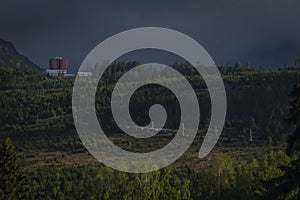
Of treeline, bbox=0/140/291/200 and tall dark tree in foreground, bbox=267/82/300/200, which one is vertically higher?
tall dark tree in foreground, bbox=267/82/300/200

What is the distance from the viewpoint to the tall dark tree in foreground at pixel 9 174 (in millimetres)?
50750

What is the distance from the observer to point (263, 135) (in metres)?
158

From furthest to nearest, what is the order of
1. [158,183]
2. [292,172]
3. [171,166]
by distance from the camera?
[171,166] → [158,183] → [292,172]

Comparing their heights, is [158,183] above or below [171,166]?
above

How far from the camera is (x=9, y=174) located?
50.9 metres

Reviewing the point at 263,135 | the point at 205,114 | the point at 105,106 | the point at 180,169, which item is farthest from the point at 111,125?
the point at 180,169

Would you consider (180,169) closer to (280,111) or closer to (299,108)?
(280,111)

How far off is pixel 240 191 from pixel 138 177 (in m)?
10.3

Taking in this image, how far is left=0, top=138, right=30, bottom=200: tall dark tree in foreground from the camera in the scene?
167 ft

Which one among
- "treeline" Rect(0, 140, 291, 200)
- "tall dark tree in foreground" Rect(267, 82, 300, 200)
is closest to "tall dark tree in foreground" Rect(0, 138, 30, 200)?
"treeline" Rect(0, 140, 291, 200)

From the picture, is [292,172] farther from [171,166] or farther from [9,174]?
[171,166]

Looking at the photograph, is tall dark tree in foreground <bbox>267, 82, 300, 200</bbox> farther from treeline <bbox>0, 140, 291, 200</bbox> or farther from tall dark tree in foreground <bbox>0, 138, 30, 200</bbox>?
tall dark tree in foreground <bbox>0, 138, 30, 200</bbox>

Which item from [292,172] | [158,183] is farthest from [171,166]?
[292,172]

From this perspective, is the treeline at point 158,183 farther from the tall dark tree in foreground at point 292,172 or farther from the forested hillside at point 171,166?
the tall dark tree in foreground at point 292,172
